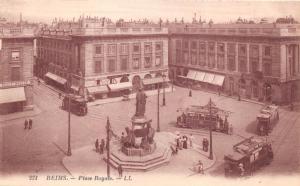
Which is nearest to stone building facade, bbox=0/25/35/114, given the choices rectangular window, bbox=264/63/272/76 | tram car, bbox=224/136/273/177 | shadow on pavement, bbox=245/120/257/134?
shadow on pavement, bbox=245/120/257/134

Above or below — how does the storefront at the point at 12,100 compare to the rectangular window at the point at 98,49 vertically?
below

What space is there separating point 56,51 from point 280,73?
23.7 m

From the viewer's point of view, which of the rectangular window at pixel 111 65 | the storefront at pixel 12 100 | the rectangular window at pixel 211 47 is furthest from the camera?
the rectangular window at pixel 211 47

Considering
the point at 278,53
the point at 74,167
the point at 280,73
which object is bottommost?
the point at 74,167

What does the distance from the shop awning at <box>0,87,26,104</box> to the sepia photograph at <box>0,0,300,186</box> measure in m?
0.08

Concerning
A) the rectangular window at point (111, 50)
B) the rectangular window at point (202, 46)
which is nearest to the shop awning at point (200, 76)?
the rectangular window at point (202, 46)

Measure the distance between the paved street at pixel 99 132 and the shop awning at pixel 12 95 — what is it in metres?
1.74

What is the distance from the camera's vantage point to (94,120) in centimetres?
2492

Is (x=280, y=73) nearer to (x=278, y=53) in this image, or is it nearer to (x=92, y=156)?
(x=278, y=53)

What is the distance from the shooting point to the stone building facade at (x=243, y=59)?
28.8 m

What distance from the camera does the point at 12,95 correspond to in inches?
976

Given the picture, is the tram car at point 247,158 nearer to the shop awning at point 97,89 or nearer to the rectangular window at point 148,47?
the shop awning at point 97,89

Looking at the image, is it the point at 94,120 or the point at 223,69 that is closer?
the point at 94,120

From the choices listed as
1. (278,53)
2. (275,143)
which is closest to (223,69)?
(278,53)
